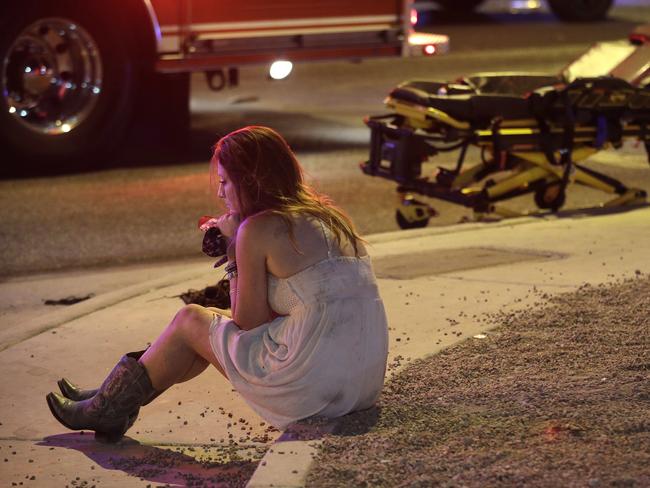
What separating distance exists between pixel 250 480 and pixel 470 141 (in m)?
4.38

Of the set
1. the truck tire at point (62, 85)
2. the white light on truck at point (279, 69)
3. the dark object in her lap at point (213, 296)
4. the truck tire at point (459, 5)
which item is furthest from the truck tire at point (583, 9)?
the dark object in her lap at point (213, 296)

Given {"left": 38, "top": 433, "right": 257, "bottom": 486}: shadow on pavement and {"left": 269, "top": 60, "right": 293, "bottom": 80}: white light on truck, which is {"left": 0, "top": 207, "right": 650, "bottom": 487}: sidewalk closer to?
{"left": 38, "top": 433, "right": 257, "bottom": 486}: shadow on pavement

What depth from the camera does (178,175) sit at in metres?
11.1

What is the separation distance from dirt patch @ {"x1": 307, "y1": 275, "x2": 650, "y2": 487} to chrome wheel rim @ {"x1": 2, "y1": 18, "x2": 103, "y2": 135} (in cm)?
588

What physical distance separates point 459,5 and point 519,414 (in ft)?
69.7

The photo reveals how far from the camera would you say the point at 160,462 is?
4.86 meters

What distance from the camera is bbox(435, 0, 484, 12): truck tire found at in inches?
1001

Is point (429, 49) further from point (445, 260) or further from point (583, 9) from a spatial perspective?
point (583, 9)

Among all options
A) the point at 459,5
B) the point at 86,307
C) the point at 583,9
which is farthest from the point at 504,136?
the point at 459,5

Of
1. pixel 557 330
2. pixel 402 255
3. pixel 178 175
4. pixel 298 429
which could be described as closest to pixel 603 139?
pixel 402 255

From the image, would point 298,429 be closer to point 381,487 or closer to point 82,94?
point 381,487

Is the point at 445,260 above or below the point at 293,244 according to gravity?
below

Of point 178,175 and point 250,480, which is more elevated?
point 250,480

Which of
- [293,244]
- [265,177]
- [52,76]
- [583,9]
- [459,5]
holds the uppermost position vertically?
[265,177]
